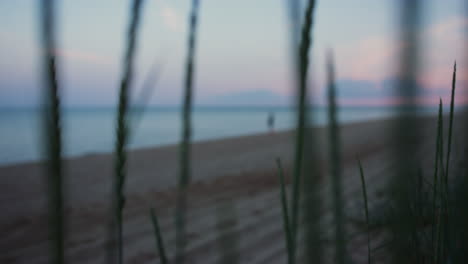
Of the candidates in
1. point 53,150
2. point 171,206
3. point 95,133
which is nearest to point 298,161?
point 53,150

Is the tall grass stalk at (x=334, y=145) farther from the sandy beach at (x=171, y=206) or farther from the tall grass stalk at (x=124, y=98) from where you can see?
the tall grass stalk at (x=124, y=98)

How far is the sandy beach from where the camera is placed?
8.18 feet

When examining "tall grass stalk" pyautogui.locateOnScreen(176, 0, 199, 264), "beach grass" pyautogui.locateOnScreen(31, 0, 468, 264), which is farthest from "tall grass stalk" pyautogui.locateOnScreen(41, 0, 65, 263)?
"tall grass stalk" pyautogui.locateOnScreen(176, 0, 199, 264)

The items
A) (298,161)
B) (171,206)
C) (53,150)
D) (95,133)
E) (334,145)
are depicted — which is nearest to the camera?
(53,150)

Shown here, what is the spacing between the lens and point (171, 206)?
475cm

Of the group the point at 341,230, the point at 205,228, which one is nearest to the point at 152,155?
the point at 205,228

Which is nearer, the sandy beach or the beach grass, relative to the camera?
the beach grass

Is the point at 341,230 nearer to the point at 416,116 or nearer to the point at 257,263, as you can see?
the point at 416,116

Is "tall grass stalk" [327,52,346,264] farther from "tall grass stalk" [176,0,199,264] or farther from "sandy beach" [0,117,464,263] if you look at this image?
"tall grass stalk" [176,0,199,264]

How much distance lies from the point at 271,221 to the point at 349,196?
3.38 feet

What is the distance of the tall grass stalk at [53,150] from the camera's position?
11.1 inches

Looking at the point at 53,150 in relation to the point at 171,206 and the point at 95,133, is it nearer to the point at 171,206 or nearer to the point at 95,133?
the point at 171,206

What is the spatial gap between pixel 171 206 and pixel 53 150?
4.71 m

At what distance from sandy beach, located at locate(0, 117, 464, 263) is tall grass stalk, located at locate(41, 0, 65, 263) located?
0.7 inches
